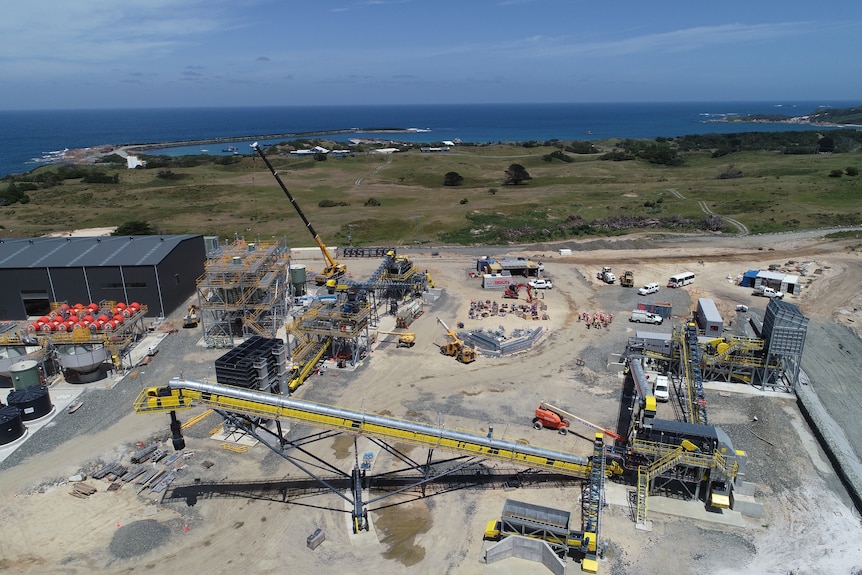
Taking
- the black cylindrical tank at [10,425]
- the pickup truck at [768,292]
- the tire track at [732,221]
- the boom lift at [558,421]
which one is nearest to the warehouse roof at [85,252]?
the black cylindrical tank at [10,425]

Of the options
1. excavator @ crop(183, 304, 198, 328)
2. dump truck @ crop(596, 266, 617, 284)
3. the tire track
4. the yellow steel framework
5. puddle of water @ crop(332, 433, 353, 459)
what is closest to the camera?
puddle of water @ crop(332, 433, 353, 459)

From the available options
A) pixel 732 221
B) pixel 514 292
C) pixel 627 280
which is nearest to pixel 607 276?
pixel 627 280

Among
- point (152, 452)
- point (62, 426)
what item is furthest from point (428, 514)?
point (62, 426)

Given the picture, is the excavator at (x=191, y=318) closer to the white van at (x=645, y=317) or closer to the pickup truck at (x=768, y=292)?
the white van at (x=645, y=317)

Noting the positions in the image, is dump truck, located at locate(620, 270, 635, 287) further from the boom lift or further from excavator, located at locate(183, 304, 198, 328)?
excavator, located at locate(183, 304, 198, 328)

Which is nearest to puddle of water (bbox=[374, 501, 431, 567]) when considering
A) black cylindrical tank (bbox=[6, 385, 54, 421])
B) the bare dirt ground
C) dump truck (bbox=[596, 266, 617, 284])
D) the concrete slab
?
the bare dirt ground

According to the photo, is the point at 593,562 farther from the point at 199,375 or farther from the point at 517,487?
the point at 199,375
